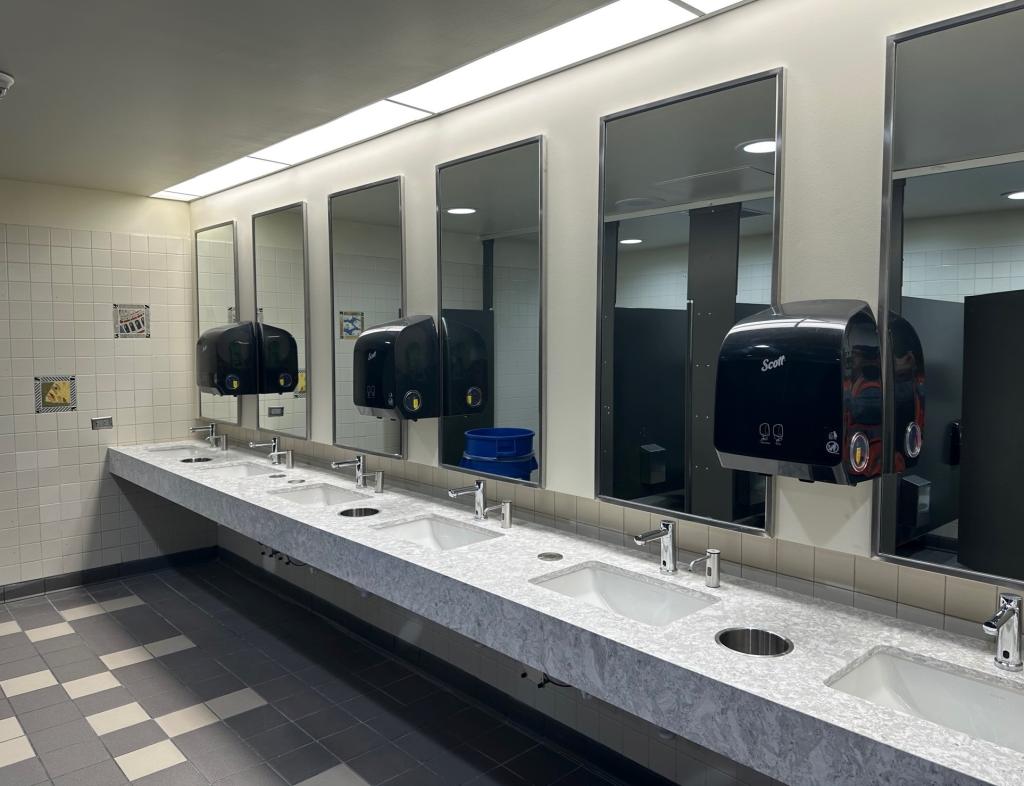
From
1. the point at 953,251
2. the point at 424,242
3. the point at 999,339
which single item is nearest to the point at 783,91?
the point at 953,251

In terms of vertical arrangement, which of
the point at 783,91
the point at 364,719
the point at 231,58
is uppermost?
the point at 231,58

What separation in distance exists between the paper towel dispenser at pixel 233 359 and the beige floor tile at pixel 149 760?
84.4 inches

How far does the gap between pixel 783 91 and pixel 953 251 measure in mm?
699

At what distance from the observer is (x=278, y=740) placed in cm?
307

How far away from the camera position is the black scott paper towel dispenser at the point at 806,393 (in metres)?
1.71

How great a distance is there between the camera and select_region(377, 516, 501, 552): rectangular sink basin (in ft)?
9.89

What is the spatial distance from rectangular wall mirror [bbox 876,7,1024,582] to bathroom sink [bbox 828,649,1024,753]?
285mm

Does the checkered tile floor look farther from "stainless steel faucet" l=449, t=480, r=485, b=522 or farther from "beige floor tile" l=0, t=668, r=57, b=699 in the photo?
"stainless steel faucet" l=449, t=480, r=485, b=522

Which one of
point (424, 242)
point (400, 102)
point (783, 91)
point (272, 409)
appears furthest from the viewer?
point (272, 409)

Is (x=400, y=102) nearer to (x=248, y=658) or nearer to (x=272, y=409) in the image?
(x=272, y=409)

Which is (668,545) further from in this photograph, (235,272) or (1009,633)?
(235,272)

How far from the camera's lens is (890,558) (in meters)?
1.95

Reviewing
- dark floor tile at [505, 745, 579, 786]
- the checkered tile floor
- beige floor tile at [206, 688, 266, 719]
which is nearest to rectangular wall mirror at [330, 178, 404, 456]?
the checkered tile floor

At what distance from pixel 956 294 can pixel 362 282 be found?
2.83 metres
